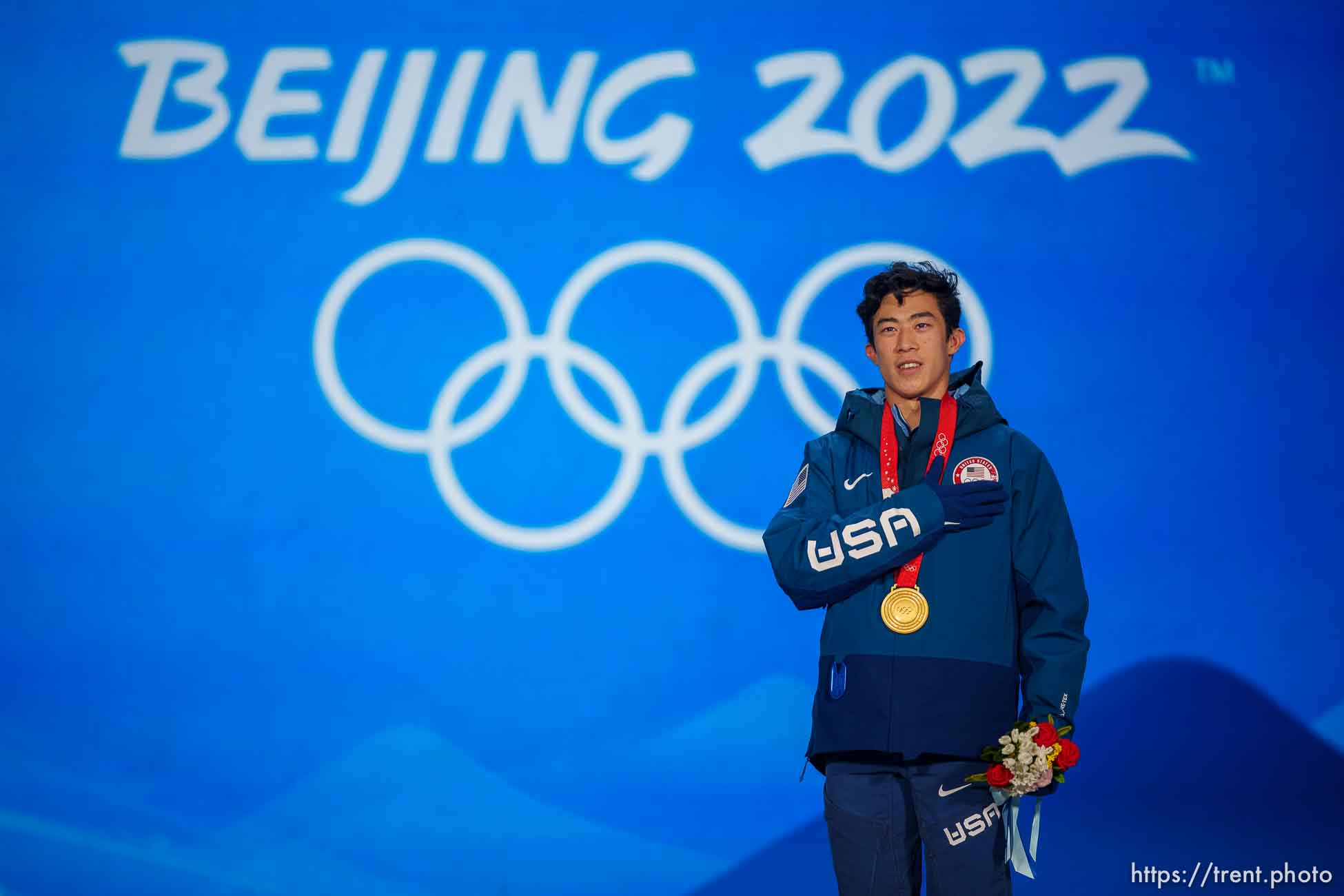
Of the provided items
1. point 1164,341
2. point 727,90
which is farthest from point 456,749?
point 1164,341

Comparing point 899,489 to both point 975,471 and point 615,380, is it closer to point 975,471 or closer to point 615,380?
point 975,471

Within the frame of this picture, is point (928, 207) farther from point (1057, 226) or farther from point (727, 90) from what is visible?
point (727, 90)

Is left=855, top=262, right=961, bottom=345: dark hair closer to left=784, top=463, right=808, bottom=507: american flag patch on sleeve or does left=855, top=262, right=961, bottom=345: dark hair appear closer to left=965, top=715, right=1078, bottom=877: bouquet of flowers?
left=784, top=463, right=808, bottom=507: american flag patch on sleeve

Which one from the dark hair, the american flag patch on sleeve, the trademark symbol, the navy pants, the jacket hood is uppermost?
the trademark symbol

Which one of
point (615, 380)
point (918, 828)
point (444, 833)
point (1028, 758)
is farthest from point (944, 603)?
point (444, 833)

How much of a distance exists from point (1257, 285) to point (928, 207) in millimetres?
1075

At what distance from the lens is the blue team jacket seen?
2402mm

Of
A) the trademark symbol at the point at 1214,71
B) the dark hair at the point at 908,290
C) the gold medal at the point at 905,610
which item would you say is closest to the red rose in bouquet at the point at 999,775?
the gold medal at the point at 905,610

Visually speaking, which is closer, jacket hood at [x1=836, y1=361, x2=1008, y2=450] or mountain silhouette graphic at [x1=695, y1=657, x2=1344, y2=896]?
jacket hood at [x1=836, y1=361, x2=1008, y2=450]

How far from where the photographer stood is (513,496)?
13.6 feet

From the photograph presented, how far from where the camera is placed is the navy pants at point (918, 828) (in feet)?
7.85

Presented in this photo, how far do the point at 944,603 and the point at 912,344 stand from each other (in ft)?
1.72

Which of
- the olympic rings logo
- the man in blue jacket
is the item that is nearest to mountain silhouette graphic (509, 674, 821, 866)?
the olympic rings logo

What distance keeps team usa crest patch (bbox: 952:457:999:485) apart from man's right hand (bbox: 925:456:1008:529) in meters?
0.02
